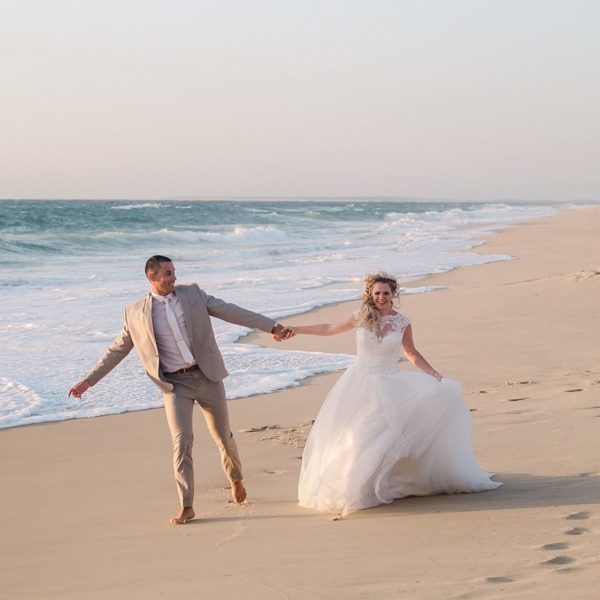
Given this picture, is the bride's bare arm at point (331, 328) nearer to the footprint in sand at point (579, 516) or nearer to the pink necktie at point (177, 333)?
the pink necktie at point (177, 333)

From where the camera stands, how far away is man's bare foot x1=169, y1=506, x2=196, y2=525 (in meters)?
5.98

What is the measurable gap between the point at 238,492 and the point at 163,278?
149 cm

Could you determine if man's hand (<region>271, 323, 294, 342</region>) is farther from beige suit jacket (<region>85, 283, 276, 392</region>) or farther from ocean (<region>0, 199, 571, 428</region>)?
ocean (<region>0, 199, 571, 428</region>)

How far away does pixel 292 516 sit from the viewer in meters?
5.93

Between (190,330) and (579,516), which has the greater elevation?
(190,330)

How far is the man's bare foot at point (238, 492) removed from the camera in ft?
21.1

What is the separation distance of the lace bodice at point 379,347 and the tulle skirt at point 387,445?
0.05 metres

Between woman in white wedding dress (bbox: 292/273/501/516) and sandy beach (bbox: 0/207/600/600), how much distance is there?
139mm

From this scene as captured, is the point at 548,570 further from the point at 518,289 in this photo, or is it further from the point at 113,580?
the point at 518,289

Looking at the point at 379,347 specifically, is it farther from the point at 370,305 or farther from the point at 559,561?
the point at 559,561

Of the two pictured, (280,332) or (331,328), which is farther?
(280,332)

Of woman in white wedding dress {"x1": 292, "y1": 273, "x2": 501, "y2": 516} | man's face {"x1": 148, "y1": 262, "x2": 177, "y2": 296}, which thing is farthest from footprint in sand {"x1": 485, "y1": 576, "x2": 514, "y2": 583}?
man's face {"x1": 148, "y1": 262, "x2": 177, "y2": 296}

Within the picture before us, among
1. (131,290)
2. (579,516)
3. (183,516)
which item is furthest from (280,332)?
(131,290)

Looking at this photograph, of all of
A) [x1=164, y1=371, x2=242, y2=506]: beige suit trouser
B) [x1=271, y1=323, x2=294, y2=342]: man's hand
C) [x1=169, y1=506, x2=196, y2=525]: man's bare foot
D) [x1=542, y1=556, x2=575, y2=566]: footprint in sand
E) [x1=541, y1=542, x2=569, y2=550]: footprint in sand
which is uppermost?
[x1=271, y1=323, x2=294, y2=342]: man's hand
